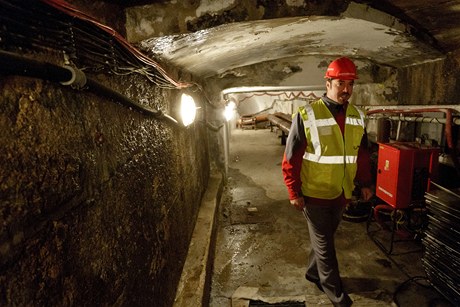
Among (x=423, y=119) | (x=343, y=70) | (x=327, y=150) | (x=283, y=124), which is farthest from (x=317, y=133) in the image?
(x=283, y=124)

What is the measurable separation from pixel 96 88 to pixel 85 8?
1.81 feet

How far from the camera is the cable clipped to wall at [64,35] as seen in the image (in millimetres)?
1011

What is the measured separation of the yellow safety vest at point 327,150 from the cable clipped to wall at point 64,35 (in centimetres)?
172

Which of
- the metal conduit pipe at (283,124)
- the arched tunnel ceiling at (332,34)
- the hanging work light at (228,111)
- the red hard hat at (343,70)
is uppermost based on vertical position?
the arched tunnel ceiling at (332,34)

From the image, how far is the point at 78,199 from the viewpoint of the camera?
1313 mm

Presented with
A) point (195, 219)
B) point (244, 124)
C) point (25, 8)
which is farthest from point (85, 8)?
point (244, 124)

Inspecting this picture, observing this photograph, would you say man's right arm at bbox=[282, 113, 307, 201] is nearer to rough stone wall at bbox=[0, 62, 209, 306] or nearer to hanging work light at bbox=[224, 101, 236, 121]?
rough stone wall at bbox=[0, 62, 209, 306]

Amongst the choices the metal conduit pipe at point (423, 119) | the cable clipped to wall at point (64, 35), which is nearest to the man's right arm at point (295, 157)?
the cable clipped to wall at point (64, 35)

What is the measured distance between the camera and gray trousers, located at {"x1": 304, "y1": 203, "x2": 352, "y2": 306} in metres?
2.87

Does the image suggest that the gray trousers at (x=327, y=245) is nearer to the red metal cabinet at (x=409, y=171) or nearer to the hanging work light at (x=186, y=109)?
the red metal cabinet at (x=409, y=171)

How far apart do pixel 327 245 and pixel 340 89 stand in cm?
155

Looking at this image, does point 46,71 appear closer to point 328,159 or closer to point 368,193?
point 328,159

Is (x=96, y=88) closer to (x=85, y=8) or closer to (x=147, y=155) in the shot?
(x=85, y=8)

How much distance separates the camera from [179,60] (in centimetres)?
337
